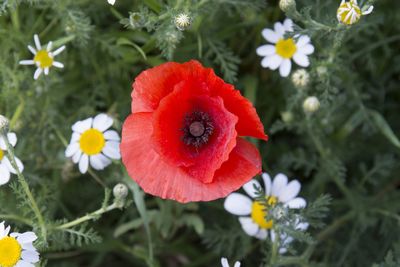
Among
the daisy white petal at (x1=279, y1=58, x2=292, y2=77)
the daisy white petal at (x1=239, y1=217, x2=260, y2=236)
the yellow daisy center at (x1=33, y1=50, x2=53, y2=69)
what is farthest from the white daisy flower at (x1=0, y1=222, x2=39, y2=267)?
the daisy white petal at (x1=279, y1=58, x2=292, y2=77)

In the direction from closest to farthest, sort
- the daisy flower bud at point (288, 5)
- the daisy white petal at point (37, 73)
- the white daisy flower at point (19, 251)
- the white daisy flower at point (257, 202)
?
the white daisy flower at point (19, 251) < the daisy flower bud at point (288, 5) < the daisy white petal at point (37, 73) < the white daisy flower at point (257, 202)

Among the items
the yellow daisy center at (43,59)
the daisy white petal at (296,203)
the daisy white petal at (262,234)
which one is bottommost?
the daisy white petal at (262,234)

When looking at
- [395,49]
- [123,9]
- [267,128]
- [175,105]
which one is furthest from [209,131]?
[395,49]

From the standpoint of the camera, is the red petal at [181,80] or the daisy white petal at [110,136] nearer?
the red petal at [181,80]

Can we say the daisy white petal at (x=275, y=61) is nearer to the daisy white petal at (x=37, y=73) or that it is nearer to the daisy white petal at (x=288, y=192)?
the daisy white petal at (x=288, y=192)

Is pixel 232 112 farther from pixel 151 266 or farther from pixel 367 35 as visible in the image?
pixel 367 35

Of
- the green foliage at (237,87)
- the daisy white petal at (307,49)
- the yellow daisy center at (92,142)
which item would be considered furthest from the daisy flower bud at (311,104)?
the yellow daisy center at (92,142)

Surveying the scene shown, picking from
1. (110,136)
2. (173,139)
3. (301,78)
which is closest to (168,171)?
(173,139)

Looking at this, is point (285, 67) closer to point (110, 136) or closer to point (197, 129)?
point (197, 129)
